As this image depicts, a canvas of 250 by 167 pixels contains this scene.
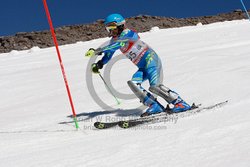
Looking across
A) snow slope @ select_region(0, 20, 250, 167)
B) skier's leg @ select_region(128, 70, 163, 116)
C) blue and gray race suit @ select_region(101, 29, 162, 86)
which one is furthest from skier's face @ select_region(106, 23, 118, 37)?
snow slope @ select_region(0, 20, 250, 167)

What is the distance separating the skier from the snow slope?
626 mm

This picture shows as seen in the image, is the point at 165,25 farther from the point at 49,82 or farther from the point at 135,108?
the point at 135,108

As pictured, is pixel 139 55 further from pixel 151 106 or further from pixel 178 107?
pixel 178 107

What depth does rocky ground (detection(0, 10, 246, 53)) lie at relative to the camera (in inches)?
1955

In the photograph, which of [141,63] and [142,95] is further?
[141,63]

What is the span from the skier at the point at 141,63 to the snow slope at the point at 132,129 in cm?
63

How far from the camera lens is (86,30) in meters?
55.0

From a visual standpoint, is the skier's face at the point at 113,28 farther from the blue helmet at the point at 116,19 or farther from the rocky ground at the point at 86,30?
the rocky ground at the point at 86,30

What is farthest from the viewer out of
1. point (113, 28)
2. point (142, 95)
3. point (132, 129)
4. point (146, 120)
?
point (113, 28)

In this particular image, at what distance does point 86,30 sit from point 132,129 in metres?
50.5

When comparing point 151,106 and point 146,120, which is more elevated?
point 151,106

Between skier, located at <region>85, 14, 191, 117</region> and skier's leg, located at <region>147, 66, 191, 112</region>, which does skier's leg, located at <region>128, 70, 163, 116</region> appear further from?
skier's leg, located at <region>147, 66, 191, 112</region>

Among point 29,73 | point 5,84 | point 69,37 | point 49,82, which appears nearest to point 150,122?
point 49,82

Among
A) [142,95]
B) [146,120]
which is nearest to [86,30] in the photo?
[142,95]
